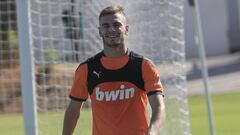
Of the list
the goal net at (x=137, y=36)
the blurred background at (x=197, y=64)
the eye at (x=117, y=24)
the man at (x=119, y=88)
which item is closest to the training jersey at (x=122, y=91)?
the man at (x=119, y=88)

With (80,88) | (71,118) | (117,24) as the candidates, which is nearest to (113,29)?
(117,24)

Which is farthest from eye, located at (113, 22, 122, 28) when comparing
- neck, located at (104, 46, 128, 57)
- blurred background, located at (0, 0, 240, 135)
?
blurred background, located at (0, 0, 240, 135)

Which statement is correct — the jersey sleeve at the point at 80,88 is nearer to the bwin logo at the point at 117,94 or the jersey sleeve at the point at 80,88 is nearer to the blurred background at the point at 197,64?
the bwin logo at the point at 117,94

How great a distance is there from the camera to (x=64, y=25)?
9.95 meters

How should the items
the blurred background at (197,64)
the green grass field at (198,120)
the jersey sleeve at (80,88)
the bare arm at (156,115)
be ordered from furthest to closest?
the blurred background at (197,64) < the green grass field at (198,120) < the jersey sleeve at (80,88) < the bare arm at (156,115)

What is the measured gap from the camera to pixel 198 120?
14.4m

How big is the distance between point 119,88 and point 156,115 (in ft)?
1.09

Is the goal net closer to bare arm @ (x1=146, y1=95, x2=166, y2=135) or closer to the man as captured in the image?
the man

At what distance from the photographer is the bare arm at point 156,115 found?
5.03 metres

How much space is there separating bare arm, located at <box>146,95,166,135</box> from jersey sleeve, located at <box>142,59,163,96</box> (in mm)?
38

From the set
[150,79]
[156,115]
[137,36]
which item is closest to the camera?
[156,115]

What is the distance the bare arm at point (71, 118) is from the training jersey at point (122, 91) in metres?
0.11

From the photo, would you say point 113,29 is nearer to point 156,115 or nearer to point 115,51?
point 115,51

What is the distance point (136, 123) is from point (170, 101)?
4.27m
